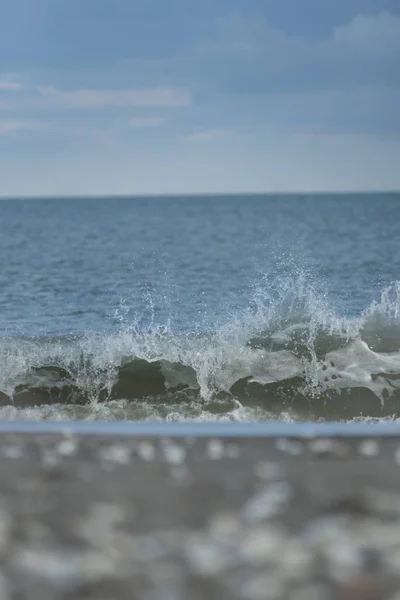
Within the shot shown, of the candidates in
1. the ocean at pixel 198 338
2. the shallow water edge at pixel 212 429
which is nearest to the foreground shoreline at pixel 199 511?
the shallow water edge at pixel 212 429

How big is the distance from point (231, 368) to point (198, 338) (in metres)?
1.03

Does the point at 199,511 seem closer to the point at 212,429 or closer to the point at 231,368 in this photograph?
the point at 212,429

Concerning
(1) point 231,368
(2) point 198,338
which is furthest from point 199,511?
(2) point 198,338

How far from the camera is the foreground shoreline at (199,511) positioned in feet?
6.66

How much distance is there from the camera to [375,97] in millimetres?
42750

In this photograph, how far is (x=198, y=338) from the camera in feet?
27.1

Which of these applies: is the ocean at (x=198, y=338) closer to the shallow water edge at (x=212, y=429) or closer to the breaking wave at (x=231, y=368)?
the breaking wave at (x=231, y=368)

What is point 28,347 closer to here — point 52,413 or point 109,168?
point 52,413

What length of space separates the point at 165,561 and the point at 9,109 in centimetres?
4061

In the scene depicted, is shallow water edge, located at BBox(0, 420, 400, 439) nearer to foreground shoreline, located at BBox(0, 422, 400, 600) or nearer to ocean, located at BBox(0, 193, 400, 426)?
foreground shoreline, located at BBox(0, 422, 400, 600)

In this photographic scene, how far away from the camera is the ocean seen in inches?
260

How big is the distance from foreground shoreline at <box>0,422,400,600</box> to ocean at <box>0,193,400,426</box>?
139 cm

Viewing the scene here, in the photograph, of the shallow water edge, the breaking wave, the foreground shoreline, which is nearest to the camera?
the foreground shoreline

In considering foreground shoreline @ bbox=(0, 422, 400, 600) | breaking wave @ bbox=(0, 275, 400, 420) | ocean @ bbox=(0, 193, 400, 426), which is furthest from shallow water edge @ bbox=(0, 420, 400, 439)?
breaking wave @ bbox=(0, 275, 400, 420)
